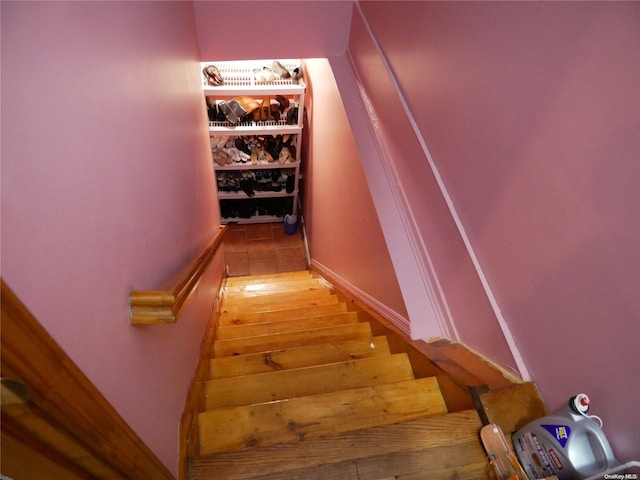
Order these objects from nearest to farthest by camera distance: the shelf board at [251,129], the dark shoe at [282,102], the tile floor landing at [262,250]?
the shelf board at [251,129]
the dark shoe at [282,102]
the tile floor landing at [262,250]

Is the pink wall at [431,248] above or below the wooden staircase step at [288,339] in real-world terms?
above

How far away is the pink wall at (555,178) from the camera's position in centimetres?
72

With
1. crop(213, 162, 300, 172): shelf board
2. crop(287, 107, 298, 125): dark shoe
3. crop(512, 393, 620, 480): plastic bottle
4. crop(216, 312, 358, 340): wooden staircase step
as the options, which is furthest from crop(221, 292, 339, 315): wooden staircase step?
crop(512, 393, 620, 480): plastic bottle

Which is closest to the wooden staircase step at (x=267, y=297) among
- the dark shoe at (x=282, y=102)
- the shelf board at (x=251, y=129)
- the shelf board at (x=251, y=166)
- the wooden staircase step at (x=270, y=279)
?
the wooden staircase step at (x=270, y=279)

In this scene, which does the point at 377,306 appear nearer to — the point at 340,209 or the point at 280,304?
the point at 340,209

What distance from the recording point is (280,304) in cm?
286

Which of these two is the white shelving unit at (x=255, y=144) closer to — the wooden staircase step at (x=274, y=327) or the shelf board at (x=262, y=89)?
the shelf board at (x=262, y=89)

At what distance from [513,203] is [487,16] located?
55 cm

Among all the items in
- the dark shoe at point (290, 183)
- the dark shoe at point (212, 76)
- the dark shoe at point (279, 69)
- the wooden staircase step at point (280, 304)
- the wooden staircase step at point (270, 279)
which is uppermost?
the dark shoe at point (279, 69)

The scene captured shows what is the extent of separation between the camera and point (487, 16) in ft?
3.46

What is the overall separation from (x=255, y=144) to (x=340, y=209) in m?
1.78

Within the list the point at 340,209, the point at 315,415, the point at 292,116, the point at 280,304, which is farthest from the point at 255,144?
the point at 315,415

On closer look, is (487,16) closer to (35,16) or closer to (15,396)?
(35,16)

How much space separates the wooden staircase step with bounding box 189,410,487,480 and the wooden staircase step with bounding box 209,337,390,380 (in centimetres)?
58
